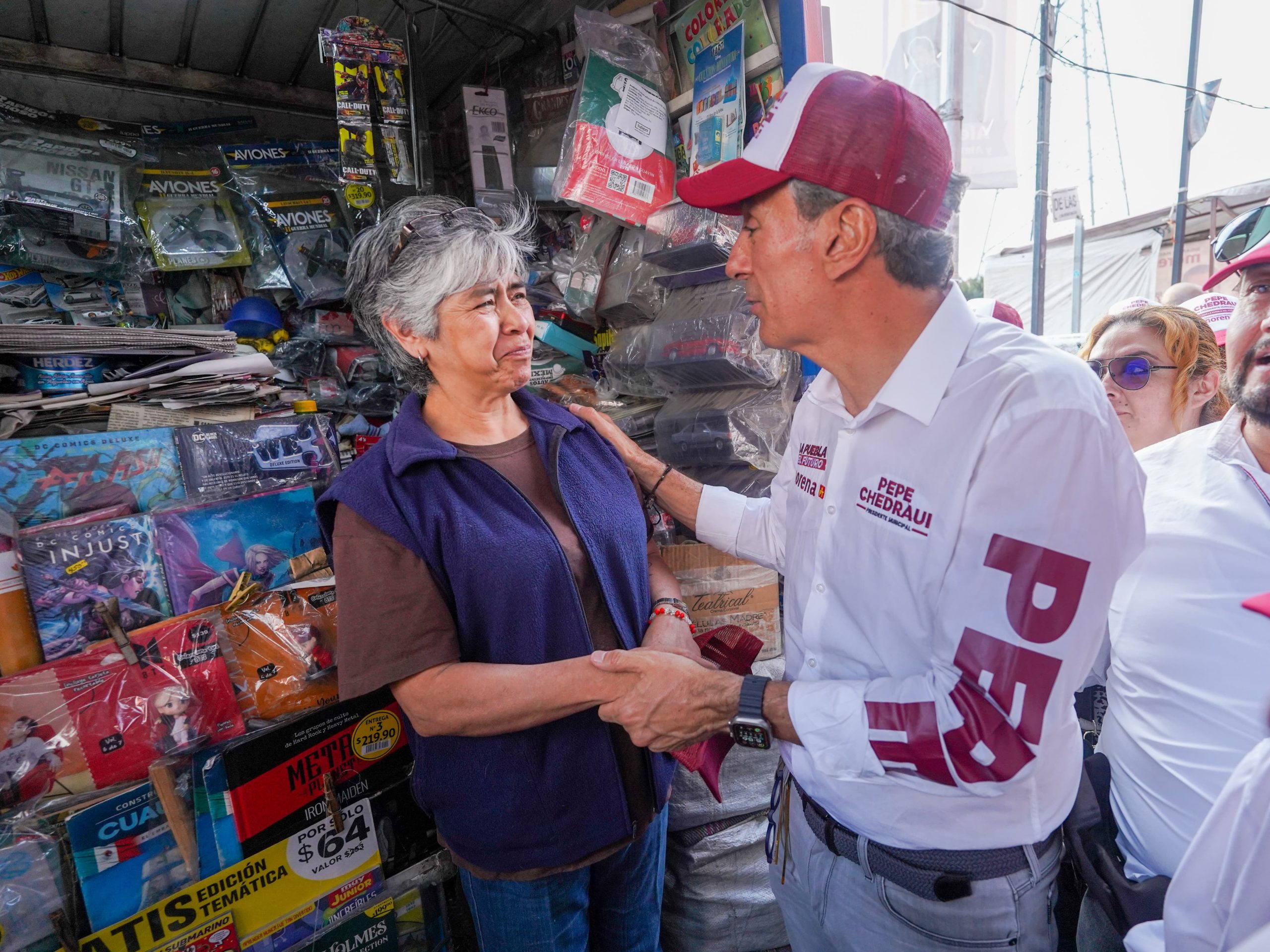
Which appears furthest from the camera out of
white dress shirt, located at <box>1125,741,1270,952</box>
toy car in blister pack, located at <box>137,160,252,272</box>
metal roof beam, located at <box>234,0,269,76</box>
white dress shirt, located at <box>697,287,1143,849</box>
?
toy car in blister pack, located at <box>137,160,252,272</box>

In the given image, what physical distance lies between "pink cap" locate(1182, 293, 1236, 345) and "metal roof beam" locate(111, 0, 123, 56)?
3.81 meters

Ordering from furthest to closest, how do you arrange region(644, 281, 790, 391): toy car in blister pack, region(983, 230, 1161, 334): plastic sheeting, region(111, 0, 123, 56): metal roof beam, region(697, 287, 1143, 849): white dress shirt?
region(983, 230, 1161, 334): plastic sheeting
region(111, 0, 123, 56): metal roof beam
region(644, 281, 790, 391): toy car in blister pack
region(697, 287, 1143, 849): white dress shirt

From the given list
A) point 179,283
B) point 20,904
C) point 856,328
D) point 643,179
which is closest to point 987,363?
point 856,328

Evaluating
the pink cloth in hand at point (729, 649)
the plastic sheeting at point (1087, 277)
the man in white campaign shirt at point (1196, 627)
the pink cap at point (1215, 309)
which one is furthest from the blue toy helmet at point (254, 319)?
the plastic sheeting at point (1087, 277)

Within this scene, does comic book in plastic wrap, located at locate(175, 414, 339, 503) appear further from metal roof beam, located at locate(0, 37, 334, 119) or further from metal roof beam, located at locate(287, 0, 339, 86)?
metal roof beam, located at locate(0, 37, 334, 119)

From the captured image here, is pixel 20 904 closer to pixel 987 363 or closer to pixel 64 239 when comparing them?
pixel 64 239

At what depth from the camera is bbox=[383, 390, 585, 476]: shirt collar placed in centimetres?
135

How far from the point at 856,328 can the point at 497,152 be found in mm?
1975

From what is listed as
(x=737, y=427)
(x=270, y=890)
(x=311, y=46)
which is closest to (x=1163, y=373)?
(x=737, y=427)

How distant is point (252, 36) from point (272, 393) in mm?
1486

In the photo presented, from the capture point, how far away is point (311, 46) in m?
2.56

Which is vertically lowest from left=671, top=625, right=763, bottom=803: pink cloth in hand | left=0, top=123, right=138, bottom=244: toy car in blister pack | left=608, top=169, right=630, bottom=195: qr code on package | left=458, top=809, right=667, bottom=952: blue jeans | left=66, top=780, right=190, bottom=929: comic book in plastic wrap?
left=458, top=809, right=667, bottom=952: blue jeans

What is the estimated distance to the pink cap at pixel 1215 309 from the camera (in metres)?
2.27

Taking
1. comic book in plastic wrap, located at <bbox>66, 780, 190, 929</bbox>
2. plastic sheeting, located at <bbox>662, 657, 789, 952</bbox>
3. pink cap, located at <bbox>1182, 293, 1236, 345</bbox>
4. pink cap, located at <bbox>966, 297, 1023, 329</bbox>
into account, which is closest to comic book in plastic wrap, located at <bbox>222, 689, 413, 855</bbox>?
comic book in plastic wrap, located at <bbox>66, 780, 190, 929</bbox>
